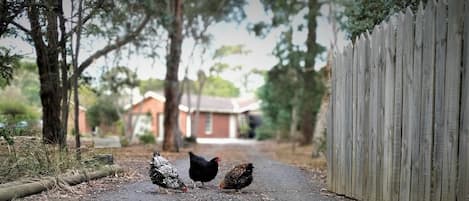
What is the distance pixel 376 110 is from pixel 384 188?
817mm

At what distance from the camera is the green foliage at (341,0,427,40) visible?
6.38m

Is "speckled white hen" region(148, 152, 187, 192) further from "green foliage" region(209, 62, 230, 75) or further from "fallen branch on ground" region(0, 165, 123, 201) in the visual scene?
"green foliage" region(209, 62, 230, 75)

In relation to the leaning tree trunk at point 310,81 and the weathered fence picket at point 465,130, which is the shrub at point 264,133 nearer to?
the leaning tree trunk at point 310,81

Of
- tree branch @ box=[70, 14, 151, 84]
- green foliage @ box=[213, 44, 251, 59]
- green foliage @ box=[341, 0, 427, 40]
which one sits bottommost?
green foliage @ box=[341, 0, 427, 40]

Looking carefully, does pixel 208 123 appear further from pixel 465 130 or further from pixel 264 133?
pixel 465 130

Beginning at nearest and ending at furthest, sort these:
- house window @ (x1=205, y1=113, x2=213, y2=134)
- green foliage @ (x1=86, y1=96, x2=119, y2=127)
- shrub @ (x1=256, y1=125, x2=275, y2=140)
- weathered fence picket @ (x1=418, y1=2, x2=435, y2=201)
Answer: weathered fence picket @ (x1=418, y1=2, x2=435, y2=201)
green foliage @ (x1=86, y1=96, x2=119, y2=127)
shrub @ (x1=256, y1=125, x2=275, y2=140)
house window @ (x1=205, y1=113, x2=213, y2=134)

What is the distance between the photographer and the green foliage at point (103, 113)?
2684 centimetres

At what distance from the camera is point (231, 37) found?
2319 cm

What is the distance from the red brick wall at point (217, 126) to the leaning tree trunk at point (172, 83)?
18639 mm

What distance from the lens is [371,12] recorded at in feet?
23.0

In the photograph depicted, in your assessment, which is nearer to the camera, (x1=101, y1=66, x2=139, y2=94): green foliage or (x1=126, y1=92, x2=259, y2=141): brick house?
(x1=101, y1=66, x2=139, y2=94): green foliage

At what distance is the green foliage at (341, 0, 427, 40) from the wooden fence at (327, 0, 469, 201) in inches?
39.6

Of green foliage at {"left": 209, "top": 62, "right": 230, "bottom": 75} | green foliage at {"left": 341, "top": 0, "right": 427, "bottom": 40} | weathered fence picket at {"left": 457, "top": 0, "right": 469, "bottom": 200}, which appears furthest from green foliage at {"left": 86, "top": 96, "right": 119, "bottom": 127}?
weathered fence picket at {"left": 457, "top": 0, "right": 469, "bottom": 200}

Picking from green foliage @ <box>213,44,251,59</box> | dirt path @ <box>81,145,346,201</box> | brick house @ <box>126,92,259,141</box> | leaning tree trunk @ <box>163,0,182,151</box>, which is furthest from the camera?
brick house @ <box>126,92,259,141</box>
